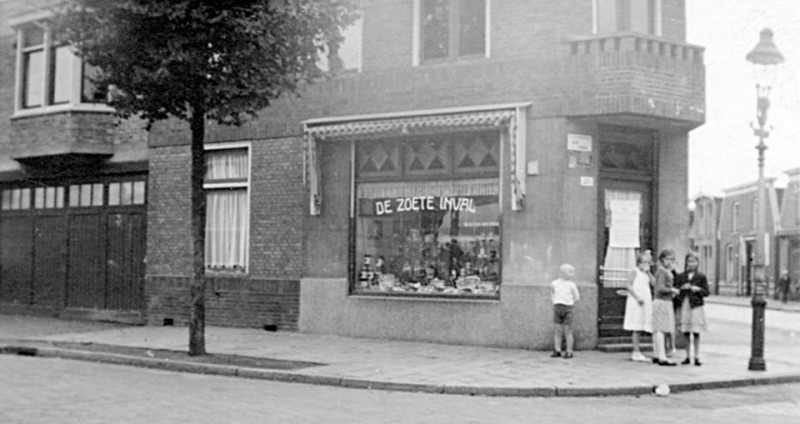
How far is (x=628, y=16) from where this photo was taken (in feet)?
53.8

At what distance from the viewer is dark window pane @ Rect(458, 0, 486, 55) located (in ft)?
54.6

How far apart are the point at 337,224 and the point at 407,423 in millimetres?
9095

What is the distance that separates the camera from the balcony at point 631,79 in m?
15.2

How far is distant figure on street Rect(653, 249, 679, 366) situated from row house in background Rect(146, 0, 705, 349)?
136cm

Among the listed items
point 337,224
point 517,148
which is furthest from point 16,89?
point 517,148

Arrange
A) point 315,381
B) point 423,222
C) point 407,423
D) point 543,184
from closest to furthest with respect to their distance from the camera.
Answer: point 407,423, point 315,381, point 543,184, point 423,222

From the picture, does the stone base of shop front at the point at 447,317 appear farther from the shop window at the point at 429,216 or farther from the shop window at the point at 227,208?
the shop window at the point at 227,208

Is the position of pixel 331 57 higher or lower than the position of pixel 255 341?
higher

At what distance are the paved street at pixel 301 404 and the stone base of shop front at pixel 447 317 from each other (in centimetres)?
360

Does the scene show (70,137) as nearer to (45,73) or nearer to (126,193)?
(126,193)

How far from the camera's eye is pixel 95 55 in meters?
13.9

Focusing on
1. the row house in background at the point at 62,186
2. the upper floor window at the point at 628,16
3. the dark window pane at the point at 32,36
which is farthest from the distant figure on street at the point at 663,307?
the dark window pane at the point at 32,36

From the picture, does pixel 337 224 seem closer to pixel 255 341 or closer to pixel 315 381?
pixel 255 341

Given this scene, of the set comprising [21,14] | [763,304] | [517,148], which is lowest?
[763,304]
